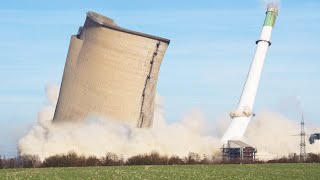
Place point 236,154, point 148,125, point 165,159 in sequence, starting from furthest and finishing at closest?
point 148,125 → point 236,154 → point 165,159

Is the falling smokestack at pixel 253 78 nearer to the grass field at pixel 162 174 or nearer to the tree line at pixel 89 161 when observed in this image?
the tree line at pixel 89 161

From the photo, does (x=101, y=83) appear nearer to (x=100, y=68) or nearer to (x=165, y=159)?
(x=100, y=68)

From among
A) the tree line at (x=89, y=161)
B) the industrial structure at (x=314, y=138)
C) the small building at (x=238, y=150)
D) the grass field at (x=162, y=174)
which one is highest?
the industrial structure at (x=314, y=138)

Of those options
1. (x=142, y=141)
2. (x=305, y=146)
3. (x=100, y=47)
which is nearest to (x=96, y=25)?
(x=100, y=47)

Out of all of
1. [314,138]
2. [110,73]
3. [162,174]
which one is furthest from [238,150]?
[162,174]

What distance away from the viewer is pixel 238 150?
53031 mm

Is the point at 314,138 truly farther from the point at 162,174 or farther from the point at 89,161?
the point at 162,174

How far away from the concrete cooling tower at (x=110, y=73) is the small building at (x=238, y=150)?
26.0ft

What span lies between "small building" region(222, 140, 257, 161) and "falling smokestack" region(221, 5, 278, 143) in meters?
1.13

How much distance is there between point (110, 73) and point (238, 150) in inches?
473

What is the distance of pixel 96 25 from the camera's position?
53406mm

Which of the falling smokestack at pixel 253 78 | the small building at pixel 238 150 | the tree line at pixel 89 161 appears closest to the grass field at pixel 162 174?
the tree line at pixel 89 161

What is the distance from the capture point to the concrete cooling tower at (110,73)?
53281 mm

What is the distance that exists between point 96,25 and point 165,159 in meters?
13.6
